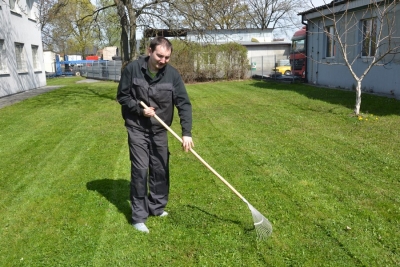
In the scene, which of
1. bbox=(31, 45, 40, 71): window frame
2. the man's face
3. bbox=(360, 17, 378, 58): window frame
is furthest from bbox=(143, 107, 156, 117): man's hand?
bbox=(31, 45, 40, 71): window frame

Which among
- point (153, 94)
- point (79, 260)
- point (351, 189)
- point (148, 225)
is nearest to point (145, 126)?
point (153, 94)

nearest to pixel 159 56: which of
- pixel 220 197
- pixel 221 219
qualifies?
pixel 221 219

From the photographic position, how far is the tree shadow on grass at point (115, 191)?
461cm

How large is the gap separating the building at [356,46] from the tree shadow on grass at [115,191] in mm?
7287

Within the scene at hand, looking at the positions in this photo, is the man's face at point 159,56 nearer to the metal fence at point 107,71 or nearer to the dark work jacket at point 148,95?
the dark work jacket at point 148,95

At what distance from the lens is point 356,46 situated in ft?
48.6

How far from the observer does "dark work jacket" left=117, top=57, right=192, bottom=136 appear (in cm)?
385

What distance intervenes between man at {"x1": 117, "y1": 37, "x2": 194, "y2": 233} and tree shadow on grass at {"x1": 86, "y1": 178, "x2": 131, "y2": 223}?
493 millimetres

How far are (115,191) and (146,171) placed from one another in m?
1.29

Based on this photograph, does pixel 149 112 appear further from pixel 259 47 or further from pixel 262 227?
pixel 259 47

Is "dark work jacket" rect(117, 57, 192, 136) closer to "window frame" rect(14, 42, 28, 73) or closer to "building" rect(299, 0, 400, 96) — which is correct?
"building" rect(299, 0, 400, 96)

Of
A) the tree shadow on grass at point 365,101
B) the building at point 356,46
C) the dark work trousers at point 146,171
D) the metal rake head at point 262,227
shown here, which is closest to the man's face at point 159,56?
the dark work trousers at point 146,171

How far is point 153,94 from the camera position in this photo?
3869 millimetres

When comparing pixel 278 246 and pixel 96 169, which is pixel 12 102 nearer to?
pixel 96 169
